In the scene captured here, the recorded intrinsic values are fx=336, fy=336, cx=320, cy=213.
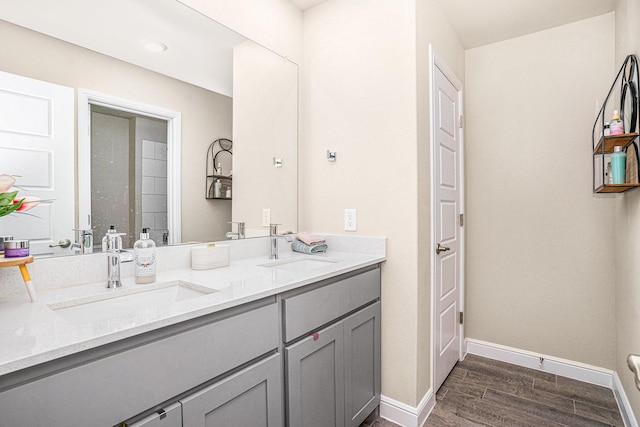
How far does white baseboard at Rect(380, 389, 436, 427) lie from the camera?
5.77ft

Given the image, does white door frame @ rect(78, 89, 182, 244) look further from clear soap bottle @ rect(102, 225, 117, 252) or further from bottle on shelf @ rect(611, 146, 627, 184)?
bottle on shelf @ rect(611, 146, 627, 184)

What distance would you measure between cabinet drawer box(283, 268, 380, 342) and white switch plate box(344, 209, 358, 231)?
30 cm

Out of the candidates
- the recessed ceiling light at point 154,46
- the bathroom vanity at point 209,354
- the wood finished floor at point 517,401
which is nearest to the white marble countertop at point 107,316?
the bathroom vanity at point 209,354

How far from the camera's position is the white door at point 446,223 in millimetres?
2018

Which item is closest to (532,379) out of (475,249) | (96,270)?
(475,249)

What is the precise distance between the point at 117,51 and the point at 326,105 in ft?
3.76

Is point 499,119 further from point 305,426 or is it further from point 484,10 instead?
point 305,426

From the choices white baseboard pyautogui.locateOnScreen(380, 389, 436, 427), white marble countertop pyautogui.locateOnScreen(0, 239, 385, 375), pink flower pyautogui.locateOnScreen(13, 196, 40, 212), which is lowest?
white baseboard pyautogui.locateOnScreen(380, 389, 436, 427)

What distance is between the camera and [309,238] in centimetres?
201

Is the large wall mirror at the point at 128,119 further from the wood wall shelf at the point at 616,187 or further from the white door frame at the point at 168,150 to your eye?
the wood wall shelf at the point at 616,187

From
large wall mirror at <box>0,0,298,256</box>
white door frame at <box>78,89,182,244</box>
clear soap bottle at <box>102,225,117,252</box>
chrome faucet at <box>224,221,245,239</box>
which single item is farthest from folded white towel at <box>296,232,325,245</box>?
clear soap bottle at <box>102,225,117,252</box>

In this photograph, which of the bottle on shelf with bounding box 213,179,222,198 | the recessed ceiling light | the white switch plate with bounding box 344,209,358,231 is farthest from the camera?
the white switch plate with bounding box 344,209,358,231

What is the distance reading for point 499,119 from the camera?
8.33 feet

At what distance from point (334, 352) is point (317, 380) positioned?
5.7 inches
